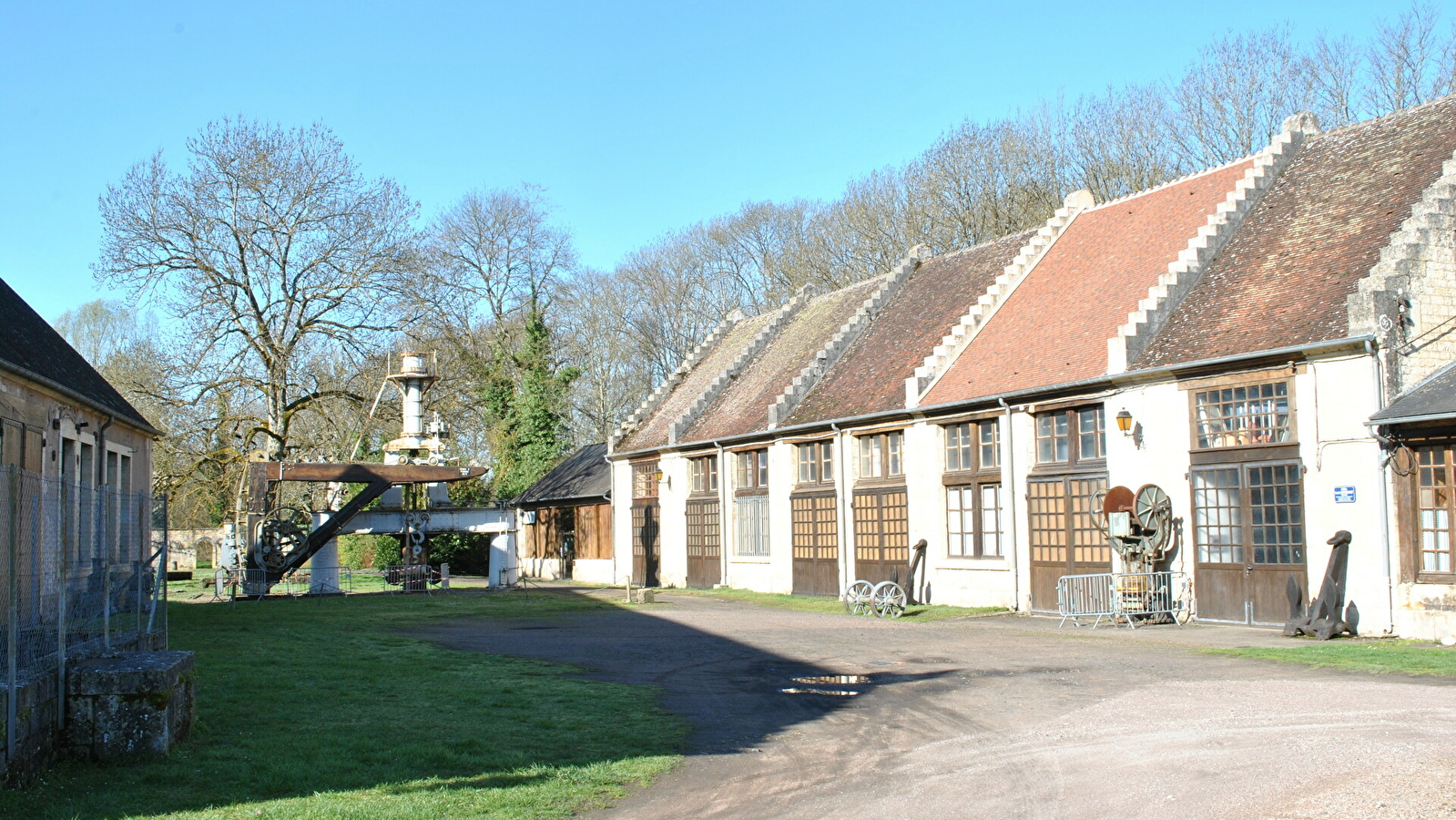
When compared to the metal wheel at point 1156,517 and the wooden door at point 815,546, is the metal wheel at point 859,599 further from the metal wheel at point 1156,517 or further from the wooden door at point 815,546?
the metal wheel at point 1156,517

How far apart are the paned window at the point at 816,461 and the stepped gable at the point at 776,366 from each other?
1.59 m

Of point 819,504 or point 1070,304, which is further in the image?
point 819,504

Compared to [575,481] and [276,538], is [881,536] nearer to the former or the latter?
[276,538]

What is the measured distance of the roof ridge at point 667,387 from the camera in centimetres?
4025

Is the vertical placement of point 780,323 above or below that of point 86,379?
above

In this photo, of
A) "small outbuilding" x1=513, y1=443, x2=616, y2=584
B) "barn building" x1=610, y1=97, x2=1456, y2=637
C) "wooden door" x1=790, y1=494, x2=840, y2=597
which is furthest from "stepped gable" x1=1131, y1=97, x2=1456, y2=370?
"small outbuilding" x1=513, y1=443, x2=616, y2=584

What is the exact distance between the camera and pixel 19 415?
17.0 metres

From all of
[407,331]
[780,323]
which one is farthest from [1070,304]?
[407,331]

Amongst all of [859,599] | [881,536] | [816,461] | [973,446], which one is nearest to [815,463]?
[816,461]

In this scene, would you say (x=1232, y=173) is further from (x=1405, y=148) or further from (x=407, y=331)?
(x=407, y=331)

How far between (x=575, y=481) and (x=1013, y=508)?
74.6 ft

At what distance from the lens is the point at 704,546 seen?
34.7m

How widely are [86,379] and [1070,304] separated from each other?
1891cm

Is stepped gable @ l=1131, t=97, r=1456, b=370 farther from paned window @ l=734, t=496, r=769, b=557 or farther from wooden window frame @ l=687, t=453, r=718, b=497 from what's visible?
wooden window frame @ l=687, t=453, r=718, b=497
